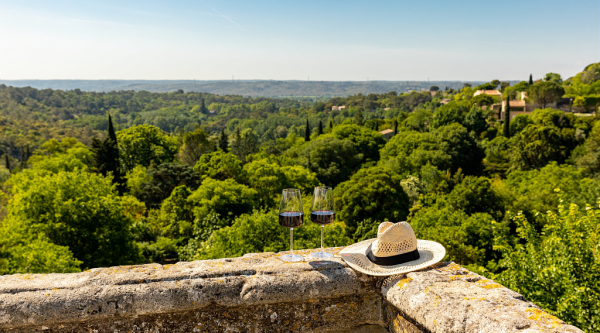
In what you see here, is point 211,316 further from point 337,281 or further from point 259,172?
point 259,172

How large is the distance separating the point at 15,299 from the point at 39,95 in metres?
233

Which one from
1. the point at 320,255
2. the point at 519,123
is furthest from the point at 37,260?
the point at 519,123

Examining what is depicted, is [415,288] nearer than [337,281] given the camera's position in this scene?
Yes

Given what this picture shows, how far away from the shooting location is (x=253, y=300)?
2463 millimetres

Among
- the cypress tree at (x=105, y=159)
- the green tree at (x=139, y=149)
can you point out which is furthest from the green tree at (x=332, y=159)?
the cypress tree at (x=105, y=159)

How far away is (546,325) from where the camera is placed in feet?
6.21

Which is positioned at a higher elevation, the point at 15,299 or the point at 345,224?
the point at 15,299

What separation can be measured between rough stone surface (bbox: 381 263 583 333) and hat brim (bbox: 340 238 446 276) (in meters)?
0.06

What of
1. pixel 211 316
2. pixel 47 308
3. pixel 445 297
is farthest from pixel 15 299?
pixel 445 297

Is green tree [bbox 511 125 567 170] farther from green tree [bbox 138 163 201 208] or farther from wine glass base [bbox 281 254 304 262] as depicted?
wine glass base [bbox 281 254 304 262]

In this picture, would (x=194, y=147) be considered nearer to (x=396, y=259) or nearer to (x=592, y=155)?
(x=592, y=155)

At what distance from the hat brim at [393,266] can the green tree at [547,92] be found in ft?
305

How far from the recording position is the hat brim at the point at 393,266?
8.61 ft

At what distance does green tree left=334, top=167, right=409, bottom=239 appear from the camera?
2772 centimetres
